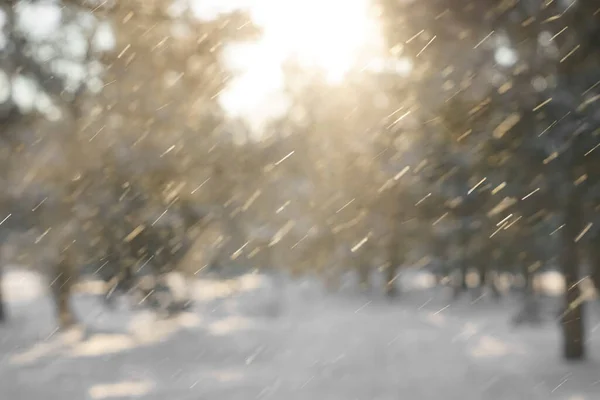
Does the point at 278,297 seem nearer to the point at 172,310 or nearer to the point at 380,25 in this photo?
the point at 172,310

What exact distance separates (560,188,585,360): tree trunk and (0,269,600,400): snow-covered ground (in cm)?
25

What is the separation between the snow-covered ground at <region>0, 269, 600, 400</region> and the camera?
7.46m

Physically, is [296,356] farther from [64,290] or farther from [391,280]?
[391,280]

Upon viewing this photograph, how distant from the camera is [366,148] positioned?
14.3 metres

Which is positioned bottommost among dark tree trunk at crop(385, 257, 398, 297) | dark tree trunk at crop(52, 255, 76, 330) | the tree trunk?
the tree trunk

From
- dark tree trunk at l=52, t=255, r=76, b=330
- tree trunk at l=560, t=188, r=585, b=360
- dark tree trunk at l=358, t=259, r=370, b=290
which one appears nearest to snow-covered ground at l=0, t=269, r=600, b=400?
tree trunk at l=560, t=188, r=585, b=360

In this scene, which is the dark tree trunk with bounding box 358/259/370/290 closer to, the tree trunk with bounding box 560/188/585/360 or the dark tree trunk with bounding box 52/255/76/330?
the dark tree trunk with bounding box 52/255/76/330

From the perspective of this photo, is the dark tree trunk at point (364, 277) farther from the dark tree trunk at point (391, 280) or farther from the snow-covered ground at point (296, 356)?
the snow-covered ground at point (296, 356)

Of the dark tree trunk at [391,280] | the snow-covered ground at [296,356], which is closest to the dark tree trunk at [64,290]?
the snow-covered ground at [296,356]

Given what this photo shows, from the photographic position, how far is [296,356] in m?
9.91

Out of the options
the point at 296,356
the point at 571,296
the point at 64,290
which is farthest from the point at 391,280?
the point at 571,296

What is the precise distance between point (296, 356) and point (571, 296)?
160 inches

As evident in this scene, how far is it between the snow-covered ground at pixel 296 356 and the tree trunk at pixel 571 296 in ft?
0.81

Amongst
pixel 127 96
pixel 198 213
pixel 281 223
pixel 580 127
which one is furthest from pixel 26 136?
pixel 281 223
